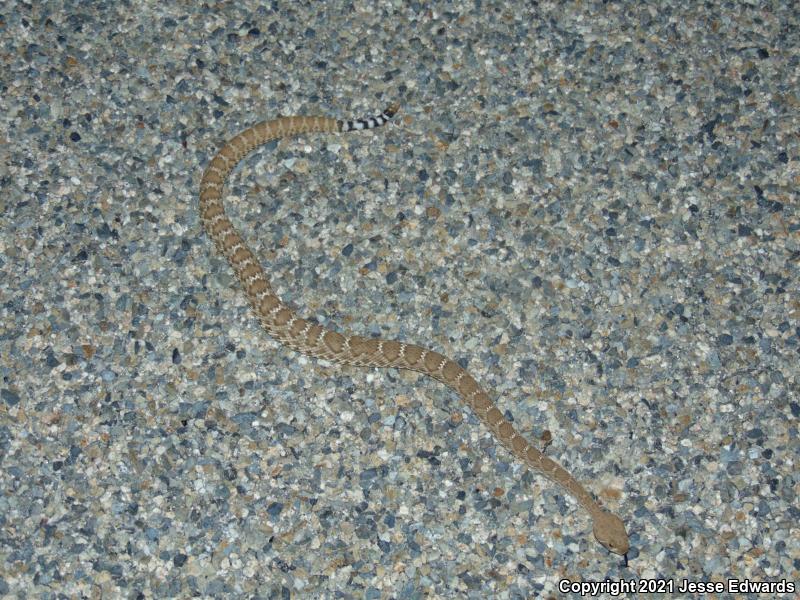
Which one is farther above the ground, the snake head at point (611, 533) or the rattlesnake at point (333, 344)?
the rattlesnake at point (333, 344)

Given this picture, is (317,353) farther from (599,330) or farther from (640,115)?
(640,115)

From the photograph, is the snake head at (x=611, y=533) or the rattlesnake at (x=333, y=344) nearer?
the snake head at (x=611, y=533)

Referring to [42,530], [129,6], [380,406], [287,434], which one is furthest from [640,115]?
[42,530]

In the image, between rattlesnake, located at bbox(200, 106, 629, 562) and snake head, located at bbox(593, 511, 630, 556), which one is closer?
snake head, located at bbox(593, 511, 630, 556)

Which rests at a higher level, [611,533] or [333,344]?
[333,344]

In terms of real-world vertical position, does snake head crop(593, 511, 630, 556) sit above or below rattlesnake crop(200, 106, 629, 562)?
below
